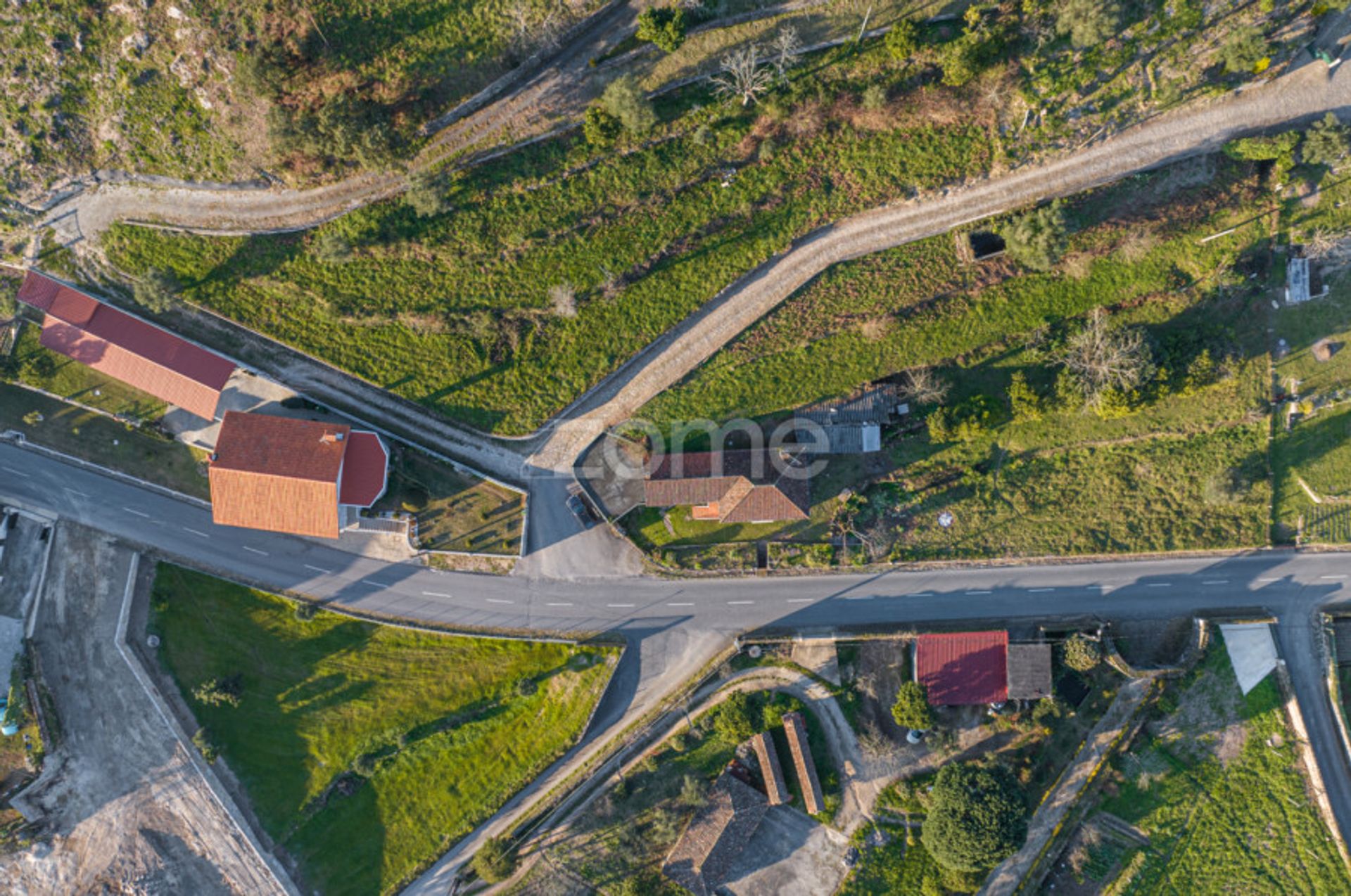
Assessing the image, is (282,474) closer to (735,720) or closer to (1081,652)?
(735,720)

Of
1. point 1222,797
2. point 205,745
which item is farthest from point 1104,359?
point 205,745

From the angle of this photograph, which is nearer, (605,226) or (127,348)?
(127,348)

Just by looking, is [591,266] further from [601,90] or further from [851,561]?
[851,561]

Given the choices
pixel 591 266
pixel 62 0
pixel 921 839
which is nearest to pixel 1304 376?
pixel 921 839

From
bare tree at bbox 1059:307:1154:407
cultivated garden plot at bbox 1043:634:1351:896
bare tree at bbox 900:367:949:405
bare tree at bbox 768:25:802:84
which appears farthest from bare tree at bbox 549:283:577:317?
cultivated garden plot at bbox 1043:634:1351:896

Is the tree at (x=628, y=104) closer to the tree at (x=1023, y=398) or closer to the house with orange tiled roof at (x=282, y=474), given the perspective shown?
the house with orange tiled roof at (x=282, y=474)

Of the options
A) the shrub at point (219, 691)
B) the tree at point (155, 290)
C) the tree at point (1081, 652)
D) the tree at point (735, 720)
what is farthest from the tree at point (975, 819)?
the tree at point (155, 290)
